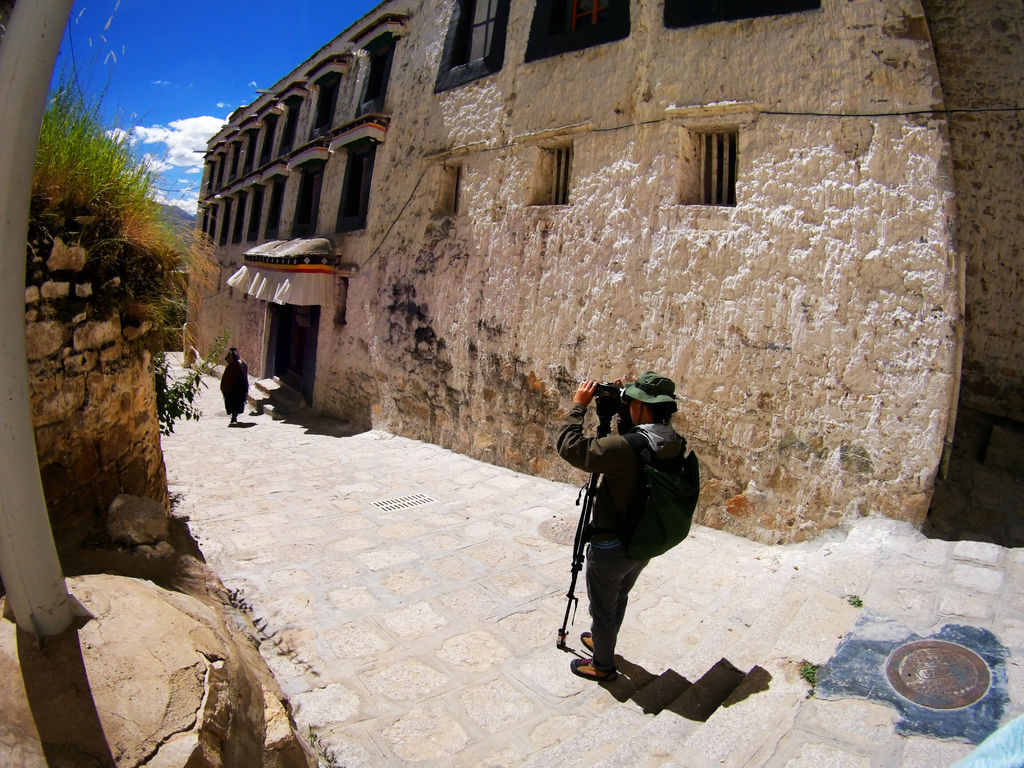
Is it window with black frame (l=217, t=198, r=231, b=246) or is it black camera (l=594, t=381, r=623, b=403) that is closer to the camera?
black camera (l=594, t=381, r=623, b=403)

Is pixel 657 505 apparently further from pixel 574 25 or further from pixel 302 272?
pixel 302 272

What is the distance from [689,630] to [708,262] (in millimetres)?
3355

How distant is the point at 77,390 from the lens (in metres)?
2.81

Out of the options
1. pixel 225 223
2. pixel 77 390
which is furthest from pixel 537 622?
pixel 225 223

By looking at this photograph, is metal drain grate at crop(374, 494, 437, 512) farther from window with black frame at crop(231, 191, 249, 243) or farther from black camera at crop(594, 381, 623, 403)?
window with black frame at crop(231, 191, 249, 243)

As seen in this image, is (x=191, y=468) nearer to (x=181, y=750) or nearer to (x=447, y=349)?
(x=447, y=349)

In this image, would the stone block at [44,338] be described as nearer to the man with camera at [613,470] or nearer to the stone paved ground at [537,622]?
the stone paved ground at [537,622]

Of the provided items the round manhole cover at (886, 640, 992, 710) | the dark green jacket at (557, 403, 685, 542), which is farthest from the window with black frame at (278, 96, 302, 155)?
the round manhole cover at (886, 640, 992, 710)

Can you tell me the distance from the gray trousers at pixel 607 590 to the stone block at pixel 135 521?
225cm

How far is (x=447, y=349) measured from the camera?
832cm

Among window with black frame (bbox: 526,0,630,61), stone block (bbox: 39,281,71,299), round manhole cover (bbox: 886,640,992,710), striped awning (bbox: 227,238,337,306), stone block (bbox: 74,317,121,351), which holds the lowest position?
round manhole cover (bbox: 886,640,992,710)

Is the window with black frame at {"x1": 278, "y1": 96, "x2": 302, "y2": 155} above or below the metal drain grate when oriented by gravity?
above

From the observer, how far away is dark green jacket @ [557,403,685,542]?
274cm

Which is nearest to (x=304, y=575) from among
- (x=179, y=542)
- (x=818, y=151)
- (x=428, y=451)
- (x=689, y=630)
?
(x=179, y=542)
